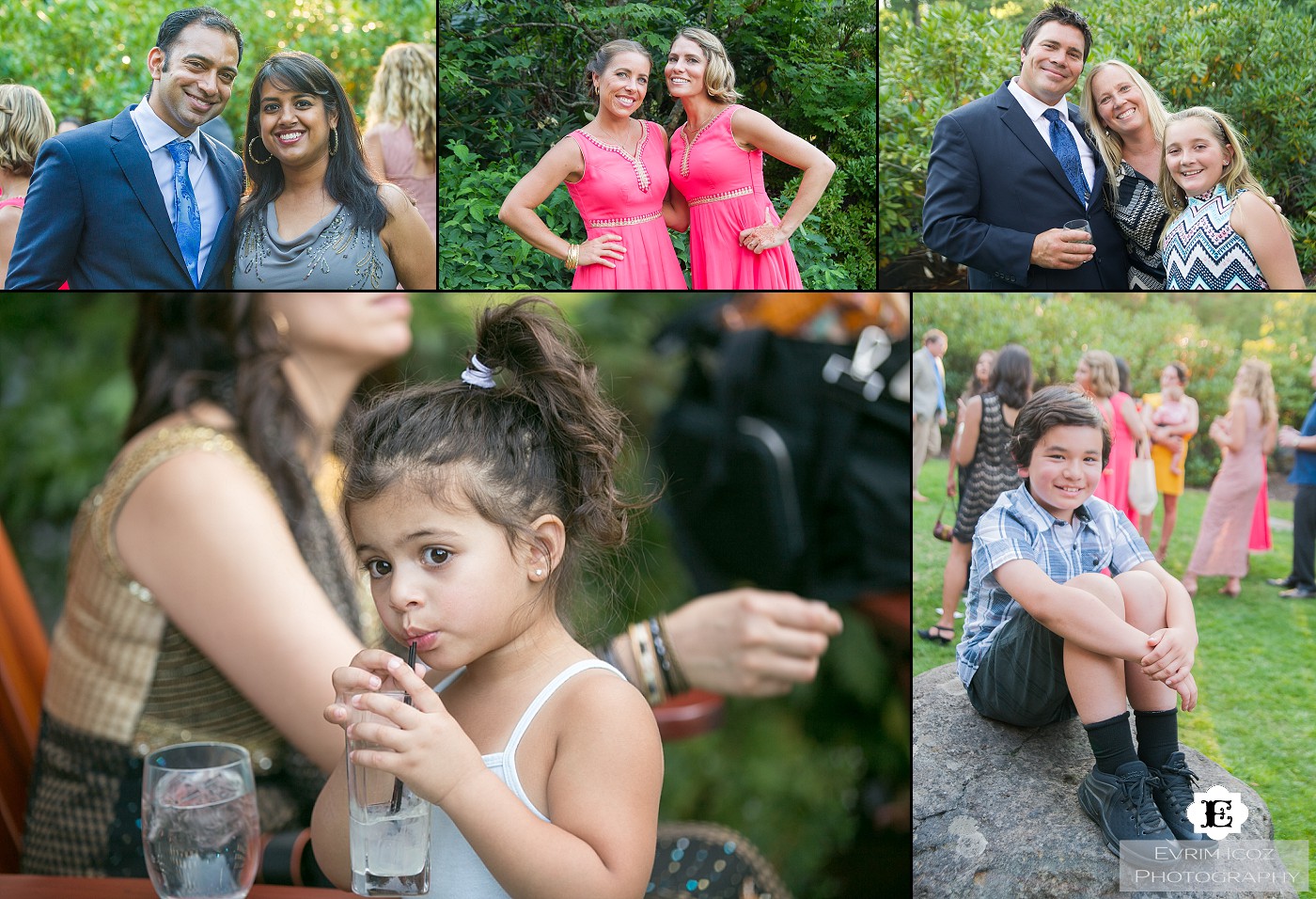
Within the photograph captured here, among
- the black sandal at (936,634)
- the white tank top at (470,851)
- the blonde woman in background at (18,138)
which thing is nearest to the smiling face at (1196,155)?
the black sandal at (936,634)

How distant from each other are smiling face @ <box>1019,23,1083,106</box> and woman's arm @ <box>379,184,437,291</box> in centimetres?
152

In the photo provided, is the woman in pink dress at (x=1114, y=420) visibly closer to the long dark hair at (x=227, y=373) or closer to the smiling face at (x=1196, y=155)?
the smiling face at (x=1196, y=155)

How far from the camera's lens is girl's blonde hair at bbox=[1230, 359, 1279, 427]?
266cm

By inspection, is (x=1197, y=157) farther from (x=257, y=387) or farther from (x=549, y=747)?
(x=257, y=387)

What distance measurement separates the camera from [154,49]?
2742mm

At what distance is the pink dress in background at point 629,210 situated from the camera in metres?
2.66

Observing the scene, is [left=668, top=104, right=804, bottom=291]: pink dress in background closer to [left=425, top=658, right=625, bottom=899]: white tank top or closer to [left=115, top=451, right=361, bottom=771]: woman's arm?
[left=425, top=658, right=625, bottom=899]: white tank top

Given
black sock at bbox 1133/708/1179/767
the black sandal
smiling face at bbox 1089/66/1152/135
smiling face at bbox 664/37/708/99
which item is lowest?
black sock at bbox 1133/708/1179/767

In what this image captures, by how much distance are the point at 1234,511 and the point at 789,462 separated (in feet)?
3.57

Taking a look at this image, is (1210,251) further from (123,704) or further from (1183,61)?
(123,704)

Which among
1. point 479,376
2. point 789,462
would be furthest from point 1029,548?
point 479,376

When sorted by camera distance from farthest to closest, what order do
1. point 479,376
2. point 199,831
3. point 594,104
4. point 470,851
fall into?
point 594,104, point 479,376, point 470,851, point 199,831

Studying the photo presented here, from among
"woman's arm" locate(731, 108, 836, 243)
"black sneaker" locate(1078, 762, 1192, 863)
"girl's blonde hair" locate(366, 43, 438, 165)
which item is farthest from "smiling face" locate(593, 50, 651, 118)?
"black sneaker" locate(1078, 762, 1192, 863)

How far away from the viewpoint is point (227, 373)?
9.54 feet
